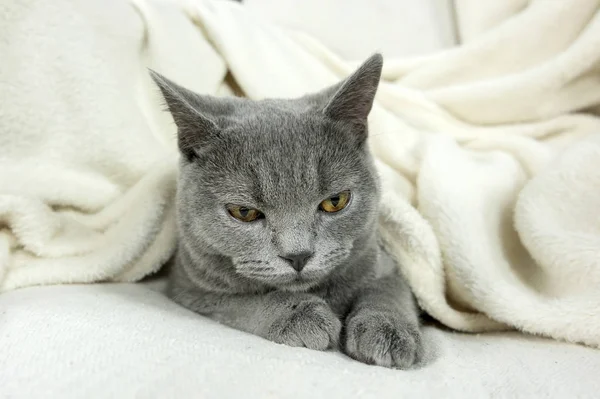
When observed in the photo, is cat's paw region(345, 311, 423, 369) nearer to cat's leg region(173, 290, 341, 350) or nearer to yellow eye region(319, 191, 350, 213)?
cat's leg region(173, 290, 341, 350)

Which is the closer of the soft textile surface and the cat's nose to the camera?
the soft textile surface

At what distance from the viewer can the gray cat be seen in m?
0.77

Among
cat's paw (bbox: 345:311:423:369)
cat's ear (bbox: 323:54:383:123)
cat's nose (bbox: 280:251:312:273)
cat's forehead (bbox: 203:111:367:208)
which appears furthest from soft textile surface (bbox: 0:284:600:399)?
cat's ear (bbox: 323:54:383:123)

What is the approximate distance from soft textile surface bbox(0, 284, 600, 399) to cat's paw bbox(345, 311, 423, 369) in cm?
3

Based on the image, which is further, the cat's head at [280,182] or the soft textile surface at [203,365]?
the cat's head at [280,182]

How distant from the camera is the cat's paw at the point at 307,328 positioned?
744mm

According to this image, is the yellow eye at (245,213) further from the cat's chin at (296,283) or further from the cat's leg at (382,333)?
the cat's leg at (382,333)

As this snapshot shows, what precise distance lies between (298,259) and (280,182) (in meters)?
0.14

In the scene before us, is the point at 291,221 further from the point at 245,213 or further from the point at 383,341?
the point at 383,341

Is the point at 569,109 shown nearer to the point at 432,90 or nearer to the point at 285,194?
the point at 432,90

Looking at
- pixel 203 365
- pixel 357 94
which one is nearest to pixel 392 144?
pixel 357 94

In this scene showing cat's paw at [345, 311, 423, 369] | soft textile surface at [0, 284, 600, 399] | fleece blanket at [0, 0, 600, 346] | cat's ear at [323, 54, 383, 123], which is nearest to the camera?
soft textile surface at [0, 284, 600, 399]

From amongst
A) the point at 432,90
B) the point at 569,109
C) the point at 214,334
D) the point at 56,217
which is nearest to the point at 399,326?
the point at 214,334

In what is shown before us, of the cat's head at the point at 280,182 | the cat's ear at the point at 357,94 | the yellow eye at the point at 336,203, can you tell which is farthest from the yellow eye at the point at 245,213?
the cat's ear at the point at 357,94
